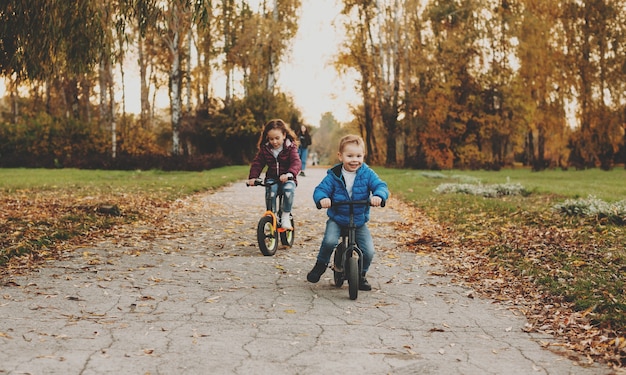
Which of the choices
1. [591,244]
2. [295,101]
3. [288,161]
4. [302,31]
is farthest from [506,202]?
[295,101]

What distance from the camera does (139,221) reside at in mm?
10602

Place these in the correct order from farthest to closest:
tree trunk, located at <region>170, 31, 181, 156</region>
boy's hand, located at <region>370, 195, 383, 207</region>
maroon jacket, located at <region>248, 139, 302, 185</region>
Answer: tree trunk, located at <region>170, 31, 181, 156</region>, maroon jacket, located at <region>248, 139, 302, 185</region>, boy's hand, located at <region>370, 195, 383, 207</region>

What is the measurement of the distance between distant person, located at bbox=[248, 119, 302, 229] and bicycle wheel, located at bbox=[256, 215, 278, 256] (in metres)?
0.21

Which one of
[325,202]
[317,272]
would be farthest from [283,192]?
[325,202]

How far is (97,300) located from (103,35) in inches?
260

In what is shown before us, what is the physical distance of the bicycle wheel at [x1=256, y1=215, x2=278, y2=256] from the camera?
7590 millimetres

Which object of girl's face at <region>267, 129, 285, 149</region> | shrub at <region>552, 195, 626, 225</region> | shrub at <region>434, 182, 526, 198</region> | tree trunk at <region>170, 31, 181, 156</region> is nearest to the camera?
girl's face at <region>267, 129, 285, 149</region>

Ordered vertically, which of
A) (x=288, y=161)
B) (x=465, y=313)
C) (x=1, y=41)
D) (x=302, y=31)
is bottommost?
(x=465, y=313)

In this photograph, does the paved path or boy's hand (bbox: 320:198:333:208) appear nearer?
the paved path

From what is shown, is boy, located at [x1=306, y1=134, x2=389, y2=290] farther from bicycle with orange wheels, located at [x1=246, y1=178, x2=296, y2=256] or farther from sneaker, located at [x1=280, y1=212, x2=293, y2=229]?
sneaker, located at [x1=280, y1=212, x2=293, y2=229]

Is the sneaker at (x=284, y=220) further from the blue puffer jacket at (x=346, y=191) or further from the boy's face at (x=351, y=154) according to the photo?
the boy's face at (x=351, y=154)

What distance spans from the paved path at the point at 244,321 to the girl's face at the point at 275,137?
1511 mm

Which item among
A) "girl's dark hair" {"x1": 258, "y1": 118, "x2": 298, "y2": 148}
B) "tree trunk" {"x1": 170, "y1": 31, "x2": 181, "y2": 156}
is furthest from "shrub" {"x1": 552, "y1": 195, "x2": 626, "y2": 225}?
"tree trunk" {"x1": 170, "y1": 31, "x2": 181, "y2": 156}

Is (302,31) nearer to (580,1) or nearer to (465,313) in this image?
(580,1)
